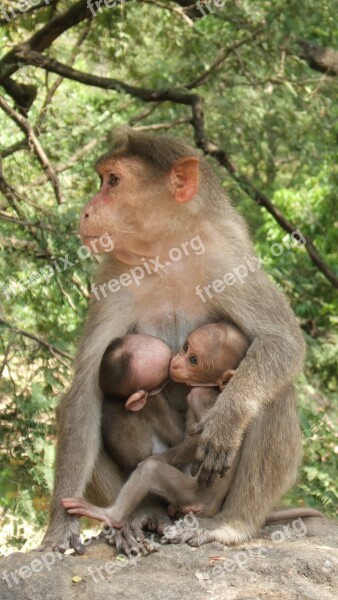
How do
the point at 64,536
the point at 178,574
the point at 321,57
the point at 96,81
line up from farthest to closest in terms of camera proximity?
1. the point at 321,57
2. the point at 96,81
3. the point at 64,536
4. the point at 178,574

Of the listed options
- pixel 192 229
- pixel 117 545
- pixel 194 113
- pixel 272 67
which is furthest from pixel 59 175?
pixel 117 545

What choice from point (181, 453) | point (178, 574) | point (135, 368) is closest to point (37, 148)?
point (135, 368)

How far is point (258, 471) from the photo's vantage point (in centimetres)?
455

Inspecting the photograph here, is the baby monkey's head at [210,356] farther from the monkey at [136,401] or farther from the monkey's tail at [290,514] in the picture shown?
the monkey's tail at [290,514]

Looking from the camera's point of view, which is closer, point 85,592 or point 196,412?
point 85,592

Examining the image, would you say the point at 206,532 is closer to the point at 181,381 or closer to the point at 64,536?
the point at 64,536

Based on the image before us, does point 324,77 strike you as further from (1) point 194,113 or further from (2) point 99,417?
(2) point 99,417

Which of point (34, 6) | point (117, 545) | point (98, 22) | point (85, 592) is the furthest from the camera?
point (98, 22)

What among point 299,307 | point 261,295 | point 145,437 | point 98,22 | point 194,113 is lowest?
point 299,307

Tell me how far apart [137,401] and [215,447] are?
527 mm

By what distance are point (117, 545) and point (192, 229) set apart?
163 cm

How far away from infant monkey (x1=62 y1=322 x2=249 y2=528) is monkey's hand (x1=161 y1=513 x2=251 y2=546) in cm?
8

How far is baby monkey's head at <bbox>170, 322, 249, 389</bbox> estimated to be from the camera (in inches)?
183

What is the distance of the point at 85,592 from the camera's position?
373 centimetres
